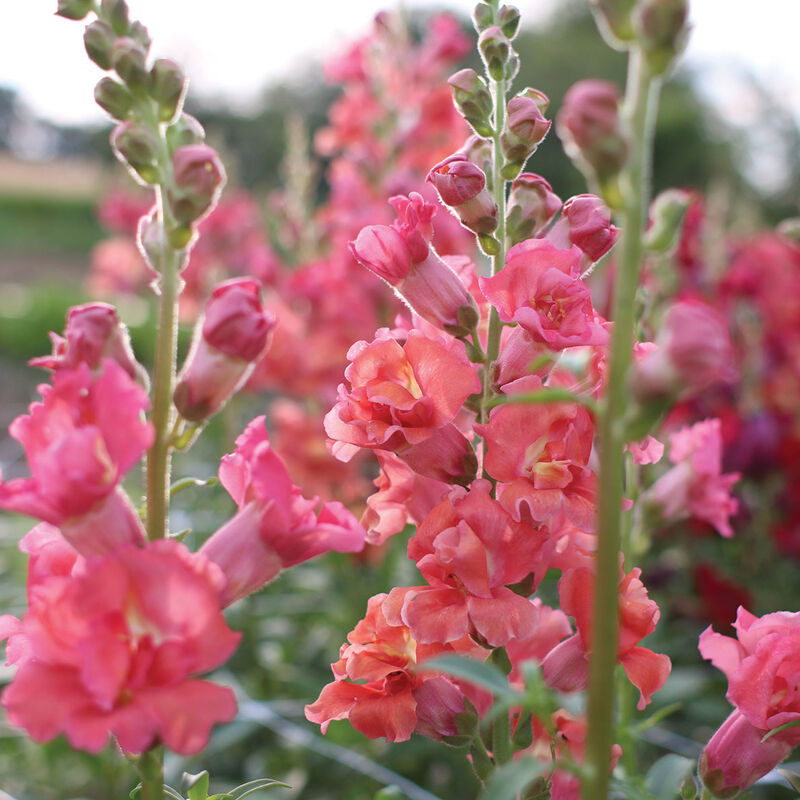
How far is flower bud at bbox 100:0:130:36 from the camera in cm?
95

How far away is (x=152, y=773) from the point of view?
0.80m

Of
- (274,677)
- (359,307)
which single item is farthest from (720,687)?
(359,307)

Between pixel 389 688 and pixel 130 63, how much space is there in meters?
0.73

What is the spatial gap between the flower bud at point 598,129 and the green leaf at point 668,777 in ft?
2.30

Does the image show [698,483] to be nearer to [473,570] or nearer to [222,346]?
[473,570]

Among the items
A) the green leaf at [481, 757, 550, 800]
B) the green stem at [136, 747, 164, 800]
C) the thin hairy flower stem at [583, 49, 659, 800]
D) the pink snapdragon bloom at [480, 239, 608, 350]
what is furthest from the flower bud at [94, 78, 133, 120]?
the green leaf at [481, 757, 550, 800]

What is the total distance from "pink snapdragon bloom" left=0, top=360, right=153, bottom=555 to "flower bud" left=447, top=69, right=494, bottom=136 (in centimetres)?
56

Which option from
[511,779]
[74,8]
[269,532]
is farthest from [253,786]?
[74,8]

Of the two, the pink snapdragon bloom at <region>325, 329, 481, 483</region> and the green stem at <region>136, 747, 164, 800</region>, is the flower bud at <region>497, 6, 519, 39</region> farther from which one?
the green stem at <region>136, 747, 164, 800</region>

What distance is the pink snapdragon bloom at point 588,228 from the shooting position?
3.42ft

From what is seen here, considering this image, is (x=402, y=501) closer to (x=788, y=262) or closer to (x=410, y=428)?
(x=410, y=428)

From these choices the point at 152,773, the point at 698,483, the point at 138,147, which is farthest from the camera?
the point at 698,483

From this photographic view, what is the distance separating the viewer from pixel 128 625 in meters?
0.75

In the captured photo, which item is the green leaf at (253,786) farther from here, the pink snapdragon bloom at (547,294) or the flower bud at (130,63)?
the flower bud at (130,63)
